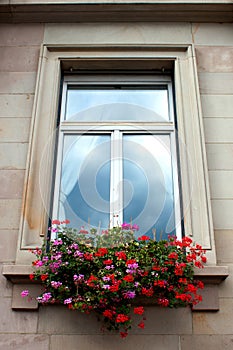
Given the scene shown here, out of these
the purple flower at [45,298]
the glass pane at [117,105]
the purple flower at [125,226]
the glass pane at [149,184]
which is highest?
the glass pane at [117,105]

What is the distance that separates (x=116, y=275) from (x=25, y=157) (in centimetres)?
160

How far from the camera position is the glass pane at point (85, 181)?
12.7 ft

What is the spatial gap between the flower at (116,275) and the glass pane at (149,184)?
426 millimetres

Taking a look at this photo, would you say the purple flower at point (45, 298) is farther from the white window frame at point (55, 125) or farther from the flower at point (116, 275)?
the white window frame at point (55, 125)

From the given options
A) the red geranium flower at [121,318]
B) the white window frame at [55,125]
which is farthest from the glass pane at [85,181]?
the red geranium flower at [121,318]

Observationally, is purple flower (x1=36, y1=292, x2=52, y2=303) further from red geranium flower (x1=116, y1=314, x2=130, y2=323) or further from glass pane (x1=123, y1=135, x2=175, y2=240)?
glass pane (x1=123, y1=135, x2=175, y2=240)

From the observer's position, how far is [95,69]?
185 inches

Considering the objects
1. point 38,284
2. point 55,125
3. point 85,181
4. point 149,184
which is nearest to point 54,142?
point 55,125

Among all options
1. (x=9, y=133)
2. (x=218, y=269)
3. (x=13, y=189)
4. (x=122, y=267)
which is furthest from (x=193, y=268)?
(x=9, y=133)

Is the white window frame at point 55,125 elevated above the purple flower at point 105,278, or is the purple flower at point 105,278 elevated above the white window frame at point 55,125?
the white window frame at point 55,125

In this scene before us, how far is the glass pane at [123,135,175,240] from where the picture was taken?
381 centimetres

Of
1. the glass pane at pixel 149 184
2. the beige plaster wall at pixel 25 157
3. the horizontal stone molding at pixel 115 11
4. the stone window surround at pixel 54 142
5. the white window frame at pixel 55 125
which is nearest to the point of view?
the beige plaster wall at pixel 25 157

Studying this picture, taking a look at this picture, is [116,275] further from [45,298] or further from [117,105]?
[117,105]

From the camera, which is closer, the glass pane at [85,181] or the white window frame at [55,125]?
the white window frame at [55,125]
